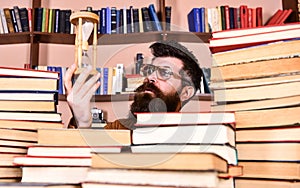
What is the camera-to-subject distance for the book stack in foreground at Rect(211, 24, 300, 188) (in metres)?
A: 0.65

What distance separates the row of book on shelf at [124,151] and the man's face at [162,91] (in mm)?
561

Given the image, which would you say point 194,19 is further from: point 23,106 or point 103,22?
point 23,106

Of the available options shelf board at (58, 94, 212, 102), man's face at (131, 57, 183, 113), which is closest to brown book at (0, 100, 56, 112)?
man's face at (131, 57, 183, 113)

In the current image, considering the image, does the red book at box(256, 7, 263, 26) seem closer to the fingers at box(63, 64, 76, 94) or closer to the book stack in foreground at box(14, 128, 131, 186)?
the fingers at box(63, 64, 76, 94)

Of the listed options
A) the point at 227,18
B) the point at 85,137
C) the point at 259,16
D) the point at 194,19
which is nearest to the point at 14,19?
the point at 194,19

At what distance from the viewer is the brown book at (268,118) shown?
2.19 ft

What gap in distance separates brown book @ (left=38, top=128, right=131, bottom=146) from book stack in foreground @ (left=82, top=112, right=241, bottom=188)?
0.03 meters

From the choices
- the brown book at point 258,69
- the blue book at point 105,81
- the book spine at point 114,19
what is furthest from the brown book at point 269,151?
the book spine at point 114,19

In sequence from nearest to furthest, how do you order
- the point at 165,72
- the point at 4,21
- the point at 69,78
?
the point at 69,78 < the point at 165,72 < the point at 4,21

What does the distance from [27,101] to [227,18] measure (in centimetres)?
206

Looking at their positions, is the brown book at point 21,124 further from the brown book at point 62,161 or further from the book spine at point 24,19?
the book spine at point 24,19

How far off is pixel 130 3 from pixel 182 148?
→ 7.87 feet

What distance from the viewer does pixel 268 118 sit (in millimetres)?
679

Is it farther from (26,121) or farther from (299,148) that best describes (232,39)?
(26,121)
